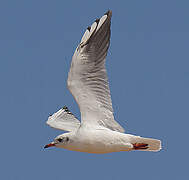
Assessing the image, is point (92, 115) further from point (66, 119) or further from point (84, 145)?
point (66, 119)

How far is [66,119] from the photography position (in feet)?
47.6

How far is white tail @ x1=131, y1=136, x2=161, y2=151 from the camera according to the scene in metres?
12.1

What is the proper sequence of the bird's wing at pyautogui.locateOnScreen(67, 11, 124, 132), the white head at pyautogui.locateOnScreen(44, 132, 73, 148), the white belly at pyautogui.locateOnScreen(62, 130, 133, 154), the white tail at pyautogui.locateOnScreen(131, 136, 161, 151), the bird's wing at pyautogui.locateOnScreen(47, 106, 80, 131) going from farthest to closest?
the bird's wing at pyautogui.locateOnScreen(47, 106, 80, 131), the bird's wing at pyautogui.locateOnScreen(67, 11, 124, 132), the white head at pyautogui.locateOnScreen(44, 132, 73, 148), the white tail at pyautogui.locateOnScreen(131, 136, 161, 151), the white belly at pyautogui.locateOnScreen(62, 130, 133, 154)

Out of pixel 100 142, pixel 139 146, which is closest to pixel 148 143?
pixel 139 146

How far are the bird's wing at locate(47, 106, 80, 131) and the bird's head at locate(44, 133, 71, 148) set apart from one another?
4.60ft

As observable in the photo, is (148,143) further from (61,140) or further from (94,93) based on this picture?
(61,140)

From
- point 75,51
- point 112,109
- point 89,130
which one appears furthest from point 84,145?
point 75,51

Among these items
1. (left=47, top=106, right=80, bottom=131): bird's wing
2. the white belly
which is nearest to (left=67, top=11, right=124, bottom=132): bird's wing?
the white belly

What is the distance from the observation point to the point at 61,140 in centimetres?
1237

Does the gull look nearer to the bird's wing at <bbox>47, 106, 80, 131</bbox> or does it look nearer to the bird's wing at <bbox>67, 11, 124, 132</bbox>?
the bird's wing at <bbox>67, 11, 124, 132</bbox>

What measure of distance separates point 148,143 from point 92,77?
1.65 metres

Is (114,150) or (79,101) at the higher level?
(79,101)

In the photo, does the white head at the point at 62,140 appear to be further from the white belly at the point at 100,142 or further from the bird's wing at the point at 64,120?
the bird's wing at the point at 64,120

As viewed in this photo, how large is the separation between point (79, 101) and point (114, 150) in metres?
1.21
